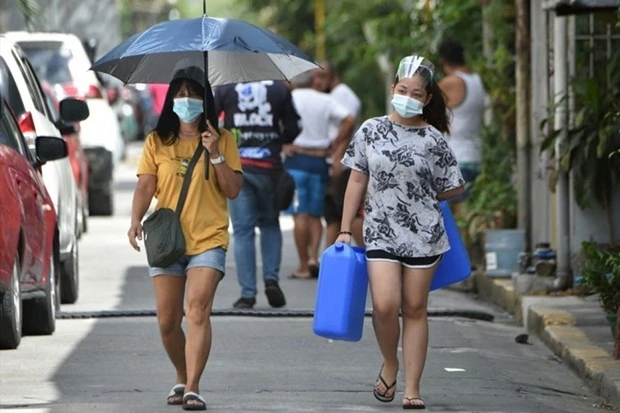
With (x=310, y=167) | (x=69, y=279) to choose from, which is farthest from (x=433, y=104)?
(x=310, y=167)

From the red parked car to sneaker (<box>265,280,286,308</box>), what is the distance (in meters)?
1.65

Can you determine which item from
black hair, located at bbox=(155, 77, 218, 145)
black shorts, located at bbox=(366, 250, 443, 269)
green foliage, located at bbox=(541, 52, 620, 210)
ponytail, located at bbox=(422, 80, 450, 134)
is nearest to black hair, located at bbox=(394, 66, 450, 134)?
ponytail, located at bbox=(422, 80, 450, 134)

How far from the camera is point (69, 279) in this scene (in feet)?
45.8

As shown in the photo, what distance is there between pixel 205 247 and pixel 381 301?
89 cm

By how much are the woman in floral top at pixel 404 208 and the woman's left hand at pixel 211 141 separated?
26.5 inches

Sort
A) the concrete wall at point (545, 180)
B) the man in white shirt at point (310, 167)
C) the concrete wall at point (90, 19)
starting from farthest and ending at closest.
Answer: the concrete wall at point (90, 19) → the man in white shirt at point (310, 167) → the concrete wall at point (545, 180)

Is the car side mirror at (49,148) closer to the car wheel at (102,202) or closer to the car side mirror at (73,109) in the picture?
the car side mirror at (73,109)

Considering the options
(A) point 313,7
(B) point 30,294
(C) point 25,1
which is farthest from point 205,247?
(A) point 313,7

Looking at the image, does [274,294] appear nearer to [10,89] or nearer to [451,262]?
[10,89]

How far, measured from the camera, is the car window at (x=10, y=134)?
11.4 m

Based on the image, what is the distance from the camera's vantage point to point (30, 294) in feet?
37.8

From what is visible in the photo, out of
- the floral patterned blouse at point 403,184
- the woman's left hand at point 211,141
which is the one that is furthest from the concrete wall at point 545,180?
the woman's left hand at point 211,141

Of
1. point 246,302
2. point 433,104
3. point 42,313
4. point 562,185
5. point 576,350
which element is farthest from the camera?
point 562,185

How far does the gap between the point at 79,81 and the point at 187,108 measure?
40.9 ft
